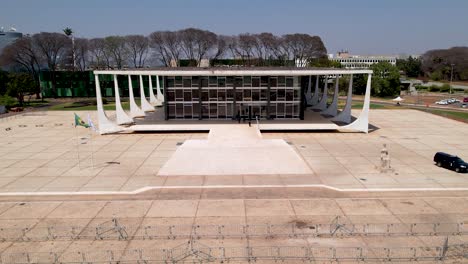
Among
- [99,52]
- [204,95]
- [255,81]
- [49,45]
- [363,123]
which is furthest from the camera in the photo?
[99,52]

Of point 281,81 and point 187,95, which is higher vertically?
point 281,81

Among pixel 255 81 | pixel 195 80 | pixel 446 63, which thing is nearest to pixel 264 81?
pixel 255 81

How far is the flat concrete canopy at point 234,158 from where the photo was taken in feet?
99.5

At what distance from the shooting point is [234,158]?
3347cm

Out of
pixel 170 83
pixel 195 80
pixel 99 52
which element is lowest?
pixel 170 83

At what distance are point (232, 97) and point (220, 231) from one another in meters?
33.2

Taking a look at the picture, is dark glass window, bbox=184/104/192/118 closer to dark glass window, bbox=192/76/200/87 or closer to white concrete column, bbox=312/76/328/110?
dark glass window, bbox=192/76/200/87

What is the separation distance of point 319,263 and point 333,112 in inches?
1727

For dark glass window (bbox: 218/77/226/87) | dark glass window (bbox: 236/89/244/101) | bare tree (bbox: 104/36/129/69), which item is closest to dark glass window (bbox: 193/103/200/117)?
dark glass window (bbox: 218/77/226/87)

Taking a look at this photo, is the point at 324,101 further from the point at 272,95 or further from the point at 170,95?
the point at 170,95

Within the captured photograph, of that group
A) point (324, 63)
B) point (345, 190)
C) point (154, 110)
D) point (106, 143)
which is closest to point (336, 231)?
point (345, 190)

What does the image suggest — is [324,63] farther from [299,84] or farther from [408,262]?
[408,262]

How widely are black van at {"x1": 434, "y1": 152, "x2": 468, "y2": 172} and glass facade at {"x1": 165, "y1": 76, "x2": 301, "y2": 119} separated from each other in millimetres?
22587

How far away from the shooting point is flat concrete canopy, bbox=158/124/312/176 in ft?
99.5
